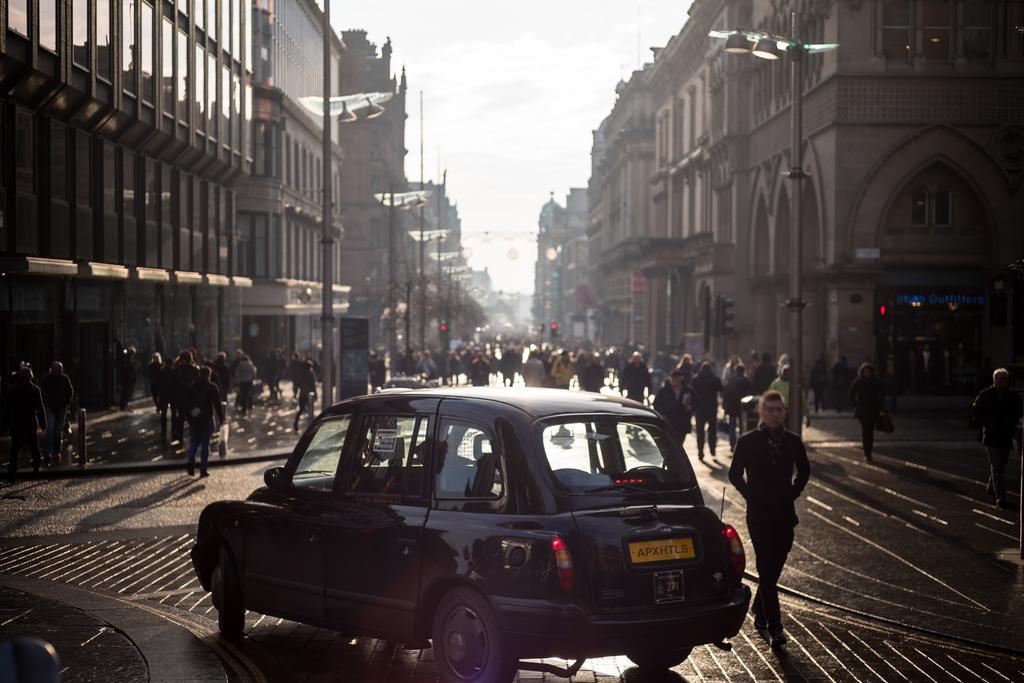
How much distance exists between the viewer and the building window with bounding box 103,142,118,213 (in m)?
35.6

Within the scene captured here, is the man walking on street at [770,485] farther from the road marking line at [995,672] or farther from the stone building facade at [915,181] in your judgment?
the stone building facade at [915,181]

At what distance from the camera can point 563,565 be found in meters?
7.34

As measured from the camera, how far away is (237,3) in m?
50.8

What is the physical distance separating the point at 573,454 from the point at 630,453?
0.40m

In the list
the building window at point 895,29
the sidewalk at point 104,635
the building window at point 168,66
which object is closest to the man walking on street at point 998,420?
the sidewalk at point 104,635

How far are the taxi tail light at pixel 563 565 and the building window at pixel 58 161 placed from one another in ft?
86.1

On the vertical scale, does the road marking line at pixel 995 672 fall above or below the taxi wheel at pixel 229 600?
below

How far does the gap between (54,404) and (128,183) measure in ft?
53.7

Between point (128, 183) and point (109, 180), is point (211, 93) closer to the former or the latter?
point (128, 183)

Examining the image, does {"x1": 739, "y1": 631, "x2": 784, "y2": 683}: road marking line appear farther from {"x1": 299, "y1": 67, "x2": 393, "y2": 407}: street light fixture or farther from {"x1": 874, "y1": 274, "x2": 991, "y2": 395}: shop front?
{"x1": 874, "y1": 274, "x2": 991, "y2": 395}: shop front

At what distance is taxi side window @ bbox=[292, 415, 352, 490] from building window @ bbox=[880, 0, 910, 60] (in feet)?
116

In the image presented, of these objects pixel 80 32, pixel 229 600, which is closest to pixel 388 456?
pixel 229 600

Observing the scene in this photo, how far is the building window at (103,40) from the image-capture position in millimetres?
32969

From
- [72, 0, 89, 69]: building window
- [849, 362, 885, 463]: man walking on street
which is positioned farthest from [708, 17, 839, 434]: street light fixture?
[72, 0, 89, 69]: building window
